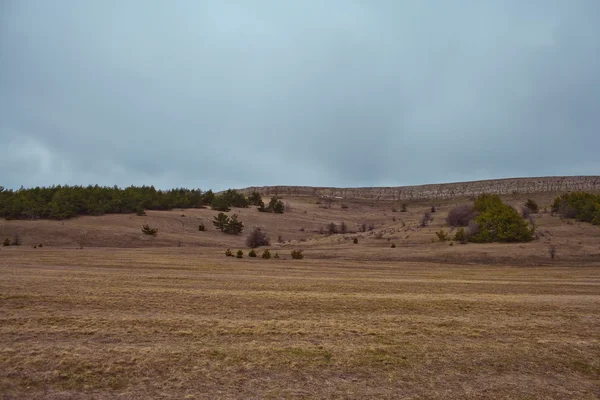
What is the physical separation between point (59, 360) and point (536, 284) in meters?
16.1

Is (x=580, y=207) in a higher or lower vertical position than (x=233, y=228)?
higher

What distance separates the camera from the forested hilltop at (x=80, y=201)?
42750 millimetres

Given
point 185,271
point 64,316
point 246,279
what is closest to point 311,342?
point 64,316

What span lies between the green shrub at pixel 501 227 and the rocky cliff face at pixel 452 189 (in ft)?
132

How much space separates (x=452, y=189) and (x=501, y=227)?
46.7 meters

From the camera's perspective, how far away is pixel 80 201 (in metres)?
46.7

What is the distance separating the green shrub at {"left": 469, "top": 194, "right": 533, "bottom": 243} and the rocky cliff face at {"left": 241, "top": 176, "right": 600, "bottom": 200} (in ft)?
132

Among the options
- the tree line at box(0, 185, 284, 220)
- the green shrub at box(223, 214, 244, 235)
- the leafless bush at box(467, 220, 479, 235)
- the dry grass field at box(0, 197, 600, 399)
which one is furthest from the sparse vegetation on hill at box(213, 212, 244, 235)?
the dry grass field at box(0, 197, 600, 399)

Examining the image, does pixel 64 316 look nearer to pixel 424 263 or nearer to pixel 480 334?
pixel 480 334

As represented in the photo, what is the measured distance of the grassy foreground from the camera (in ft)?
20.0

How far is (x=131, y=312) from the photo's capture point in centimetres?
992

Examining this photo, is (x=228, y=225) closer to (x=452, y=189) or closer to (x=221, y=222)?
(x=221, y=222)

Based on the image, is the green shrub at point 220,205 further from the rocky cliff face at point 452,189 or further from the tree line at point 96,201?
the rocky cliff face at point 452,189

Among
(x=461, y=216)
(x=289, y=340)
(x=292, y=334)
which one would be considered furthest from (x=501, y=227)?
(x=289, y=340)
